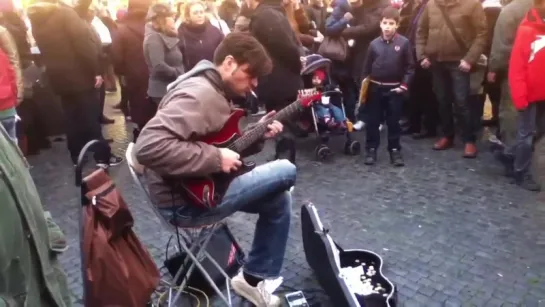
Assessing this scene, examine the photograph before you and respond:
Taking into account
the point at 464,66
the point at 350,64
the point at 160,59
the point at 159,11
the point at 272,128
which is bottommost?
the point at 350,64

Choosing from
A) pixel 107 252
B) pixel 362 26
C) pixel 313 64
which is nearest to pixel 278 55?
pixel 313 64

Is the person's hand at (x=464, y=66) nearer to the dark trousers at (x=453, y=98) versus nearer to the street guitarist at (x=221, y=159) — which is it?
the dark trousers at (x=453, y=98)

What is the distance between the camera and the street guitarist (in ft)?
8.19

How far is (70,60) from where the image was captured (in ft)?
17.2

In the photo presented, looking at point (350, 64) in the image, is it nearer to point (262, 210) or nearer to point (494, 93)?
point (494, 93)

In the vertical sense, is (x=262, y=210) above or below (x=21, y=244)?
below

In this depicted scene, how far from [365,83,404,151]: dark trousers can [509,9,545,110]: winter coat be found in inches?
44.9

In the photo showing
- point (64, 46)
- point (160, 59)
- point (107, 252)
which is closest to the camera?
point (107, 252)

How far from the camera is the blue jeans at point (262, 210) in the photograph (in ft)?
9.25

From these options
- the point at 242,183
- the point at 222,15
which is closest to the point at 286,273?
the point at 242,183

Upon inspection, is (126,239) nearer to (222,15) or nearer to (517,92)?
(517,92)

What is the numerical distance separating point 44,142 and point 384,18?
4590 mm

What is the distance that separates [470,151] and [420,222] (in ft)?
6.06

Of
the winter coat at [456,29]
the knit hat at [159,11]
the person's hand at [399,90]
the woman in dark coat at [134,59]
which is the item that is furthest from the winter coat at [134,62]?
the winter coat at [456,29]
